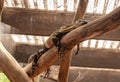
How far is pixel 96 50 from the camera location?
5.82 meters

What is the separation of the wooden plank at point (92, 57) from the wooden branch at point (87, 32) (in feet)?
9.08

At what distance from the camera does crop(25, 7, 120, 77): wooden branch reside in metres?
2.22

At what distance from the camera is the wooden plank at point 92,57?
5.66 m

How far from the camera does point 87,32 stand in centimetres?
242

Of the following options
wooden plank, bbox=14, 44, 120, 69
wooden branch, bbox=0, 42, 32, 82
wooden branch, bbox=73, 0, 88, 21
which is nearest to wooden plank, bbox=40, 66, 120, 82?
wooden plank, bbox=14, 44, 120, 69

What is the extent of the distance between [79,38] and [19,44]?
3573 mm

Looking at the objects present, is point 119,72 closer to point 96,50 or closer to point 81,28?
point 96,50

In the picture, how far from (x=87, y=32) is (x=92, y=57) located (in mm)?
3361

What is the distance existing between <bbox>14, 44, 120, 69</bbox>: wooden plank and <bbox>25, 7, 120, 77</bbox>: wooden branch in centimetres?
277

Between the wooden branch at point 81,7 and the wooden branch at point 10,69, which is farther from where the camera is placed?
the wooden branch at point 81,7

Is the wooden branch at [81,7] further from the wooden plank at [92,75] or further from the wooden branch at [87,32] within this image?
the wooden plank at [92,75]

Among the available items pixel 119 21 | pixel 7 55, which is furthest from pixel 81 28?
pixel 7 55

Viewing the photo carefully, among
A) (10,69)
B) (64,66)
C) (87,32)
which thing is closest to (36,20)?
(64,66)

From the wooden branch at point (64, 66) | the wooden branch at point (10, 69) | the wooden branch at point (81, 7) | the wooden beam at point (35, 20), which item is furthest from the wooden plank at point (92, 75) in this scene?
the wooden branch at point (10, 69)
